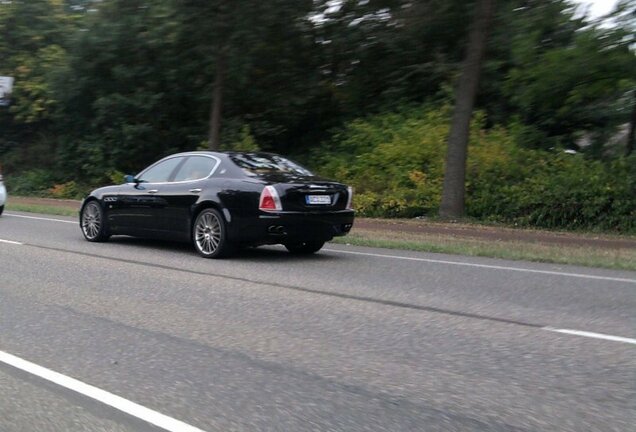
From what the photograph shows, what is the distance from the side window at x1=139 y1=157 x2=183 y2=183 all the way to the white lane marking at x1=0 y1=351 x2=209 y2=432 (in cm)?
652

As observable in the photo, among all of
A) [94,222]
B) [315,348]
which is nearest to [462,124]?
[94,222]

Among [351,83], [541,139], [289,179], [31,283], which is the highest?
[351,83]

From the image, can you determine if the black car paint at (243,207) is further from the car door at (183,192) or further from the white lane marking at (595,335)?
the white lane marking at (595,335)

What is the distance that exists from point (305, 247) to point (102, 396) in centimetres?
744

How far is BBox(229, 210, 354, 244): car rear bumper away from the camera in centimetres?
1080

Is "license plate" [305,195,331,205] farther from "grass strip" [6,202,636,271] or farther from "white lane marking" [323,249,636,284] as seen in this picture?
"grass strip" [6,202,636,271]

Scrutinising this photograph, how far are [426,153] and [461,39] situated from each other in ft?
18.3

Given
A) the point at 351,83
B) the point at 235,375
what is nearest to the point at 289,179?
the point at 235,375

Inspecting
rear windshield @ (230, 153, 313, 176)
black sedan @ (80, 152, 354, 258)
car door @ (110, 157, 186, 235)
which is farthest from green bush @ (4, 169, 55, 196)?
rear windshield @ (230, 153, 313, 176)

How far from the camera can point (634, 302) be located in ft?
27.1

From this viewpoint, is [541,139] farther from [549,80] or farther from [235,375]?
[235,375]

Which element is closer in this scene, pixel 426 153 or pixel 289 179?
pixel 289 179

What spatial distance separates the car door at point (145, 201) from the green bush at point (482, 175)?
8.35 meters

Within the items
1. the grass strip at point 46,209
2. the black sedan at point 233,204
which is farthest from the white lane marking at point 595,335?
the grass strip at point 46,209
